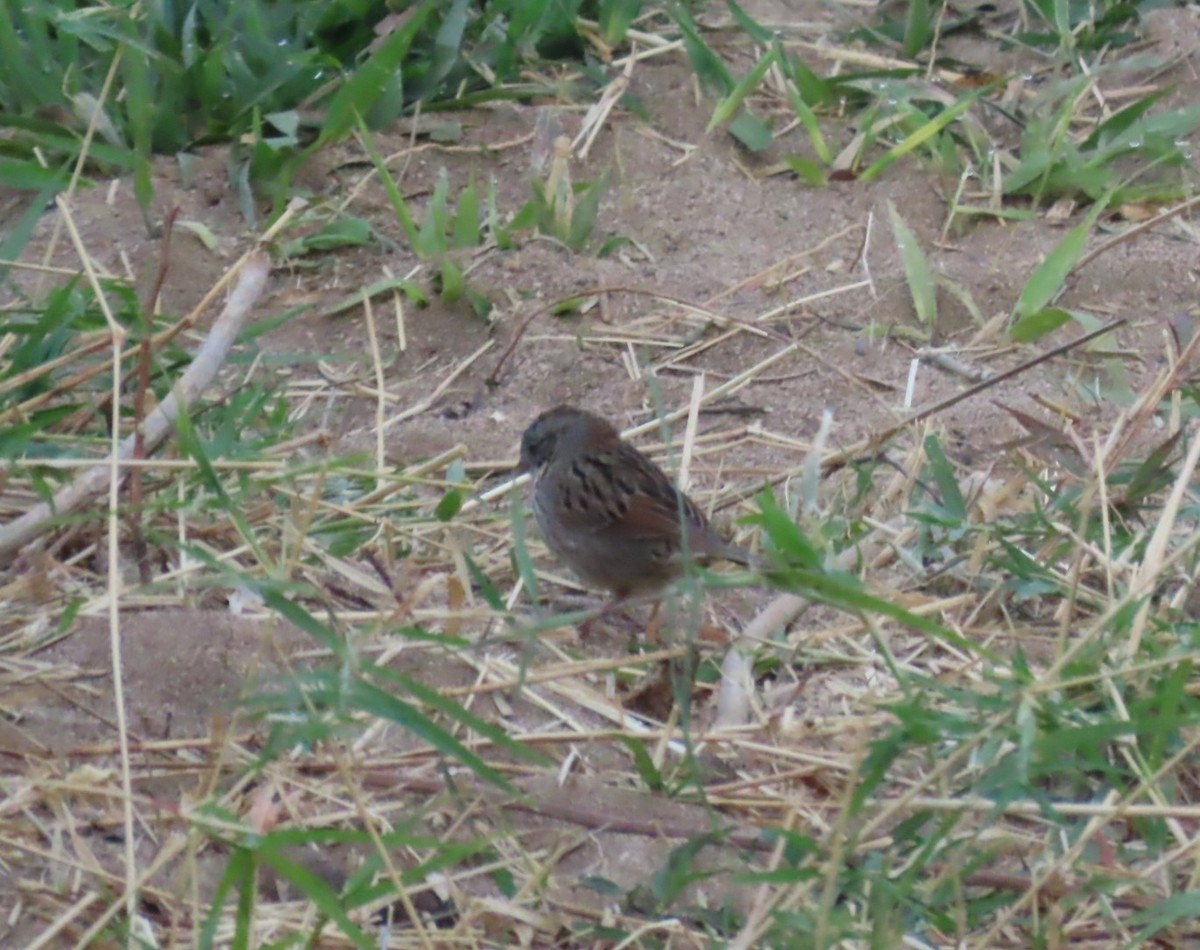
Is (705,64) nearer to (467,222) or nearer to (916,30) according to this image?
(916,30)

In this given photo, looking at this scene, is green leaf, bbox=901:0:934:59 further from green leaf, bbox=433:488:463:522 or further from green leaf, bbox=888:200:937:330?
green leaf, bbox=433:488:463:522

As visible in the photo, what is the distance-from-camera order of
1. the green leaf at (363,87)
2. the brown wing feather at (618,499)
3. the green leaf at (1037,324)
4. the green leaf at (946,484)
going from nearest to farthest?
the brown wing feather at (618,499)
the green leaf at (946,484)
the green leaf at (1037,324)
the green leaf at (363,87)

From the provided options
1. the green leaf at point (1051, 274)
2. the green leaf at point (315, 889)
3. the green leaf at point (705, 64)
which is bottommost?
Answer: the green leaf at point (1051, 274)

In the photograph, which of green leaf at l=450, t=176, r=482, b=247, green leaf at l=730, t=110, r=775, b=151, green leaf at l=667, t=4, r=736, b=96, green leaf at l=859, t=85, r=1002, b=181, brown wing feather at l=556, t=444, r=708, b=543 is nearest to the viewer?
brown wing feather at l=556, t=444, r=708, b=543

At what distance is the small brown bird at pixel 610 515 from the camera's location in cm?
364

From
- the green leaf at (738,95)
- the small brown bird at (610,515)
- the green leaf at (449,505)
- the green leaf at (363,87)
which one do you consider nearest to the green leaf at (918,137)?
the green leaf at (738,95)

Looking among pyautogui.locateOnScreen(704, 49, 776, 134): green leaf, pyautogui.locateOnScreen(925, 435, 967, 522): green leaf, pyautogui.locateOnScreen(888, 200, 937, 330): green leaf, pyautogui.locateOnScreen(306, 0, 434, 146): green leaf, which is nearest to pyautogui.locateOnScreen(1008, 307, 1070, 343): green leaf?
pyautogui.locateOnScreen(888, 200, 937, 330): green leaf

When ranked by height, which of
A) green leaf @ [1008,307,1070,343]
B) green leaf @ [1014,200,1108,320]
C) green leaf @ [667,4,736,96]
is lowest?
green leaf @ [1008,307,1070,343]

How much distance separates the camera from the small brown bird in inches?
143

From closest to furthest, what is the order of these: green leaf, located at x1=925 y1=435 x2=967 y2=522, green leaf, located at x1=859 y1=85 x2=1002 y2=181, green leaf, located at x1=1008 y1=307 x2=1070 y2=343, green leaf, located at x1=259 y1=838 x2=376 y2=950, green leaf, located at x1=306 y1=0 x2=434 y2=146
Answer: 1. green leaf, located at x1=259 y1=838 x2=376 y2=950
2. green leaf, located at x1=925 y1=435 x2=967 y2=522
3. green leaf, located at x1=1008 y1=307 x2=1070 y2=343
4. green leaf, located at x1=306 y1=0 x2=434 y2=146
5. green leaf, located at x1=859 y1=85 x2=1002 y2=181

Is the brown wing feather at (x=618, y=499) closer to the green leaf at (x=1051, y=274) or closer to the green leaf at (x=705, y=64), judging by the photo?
the green leaf at (x=1051, y=274)

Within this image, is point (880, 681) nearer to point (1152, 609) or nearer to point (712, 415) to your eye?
point (1152, 609)

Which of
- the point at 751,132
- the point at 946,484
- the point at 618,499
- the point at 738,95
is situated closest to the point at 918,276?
the point at 751,132

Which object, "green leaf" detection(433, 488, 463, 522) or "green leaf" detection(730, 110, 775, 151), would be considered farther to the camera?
"green leaf" detection(730, 110, 775, 151)
